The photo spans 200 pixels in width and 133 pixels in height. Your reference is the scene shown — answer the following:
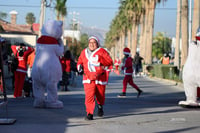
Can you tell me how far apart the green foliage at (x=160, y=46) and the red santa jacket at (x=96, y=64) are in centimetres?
15478

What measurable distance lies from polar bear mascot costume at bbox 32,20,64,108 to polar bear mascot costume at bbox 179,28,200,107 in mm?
3283

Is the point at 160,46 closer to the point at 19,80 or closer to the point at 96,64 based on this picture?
the point at 19,80

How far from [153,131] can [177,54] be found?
30274 millimetres

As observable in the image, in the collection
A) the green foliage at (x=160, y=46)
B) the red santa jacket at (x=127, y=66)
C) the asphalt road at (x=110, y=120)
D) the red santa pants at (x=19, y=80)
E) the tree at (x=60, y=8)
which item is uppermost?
the tree at (x=60, y=8)

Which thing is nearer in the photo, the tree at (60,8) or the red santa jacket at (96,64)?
the red santa jacket at (96,64)

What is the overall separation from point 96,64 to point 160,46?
6515 inches

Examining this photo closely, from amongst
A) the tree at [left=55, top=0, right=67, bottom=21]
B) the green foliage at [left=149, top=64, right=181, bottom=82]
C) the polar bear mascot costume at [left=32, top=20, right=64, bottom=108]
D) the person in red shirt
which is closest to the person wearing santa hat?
the polar bear mascot costume at [left=32, top=20, right=64, bottom=108]

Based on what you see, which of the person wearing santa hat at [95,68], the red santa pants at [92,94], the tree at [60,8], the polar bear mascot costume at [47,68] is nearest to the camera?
the red santa pants at [92,94]

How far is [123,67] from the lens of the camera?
58.4ft

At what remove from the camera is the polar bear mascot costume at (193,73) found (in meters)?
13.0

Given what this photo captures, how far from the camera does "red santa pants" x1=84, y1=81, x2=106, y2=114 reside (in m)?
10.9

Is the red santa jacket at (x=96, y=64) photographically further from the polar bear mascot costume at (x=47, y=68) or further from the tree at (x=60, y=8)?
the tree at (x=60, y=8)

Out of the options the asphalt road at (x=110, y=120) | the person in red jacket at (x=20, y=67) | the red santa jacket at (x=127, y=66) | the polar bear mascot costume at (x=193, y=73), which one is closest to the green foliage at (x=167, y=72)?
the red santa jacket at (x=127, y=66)

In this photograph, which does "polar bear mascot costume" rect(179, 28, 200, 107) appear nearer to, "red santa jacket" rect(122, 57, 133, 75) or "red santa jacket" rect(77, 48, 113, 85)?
"red santa jacket" rect(77, 48, 113, 85)
